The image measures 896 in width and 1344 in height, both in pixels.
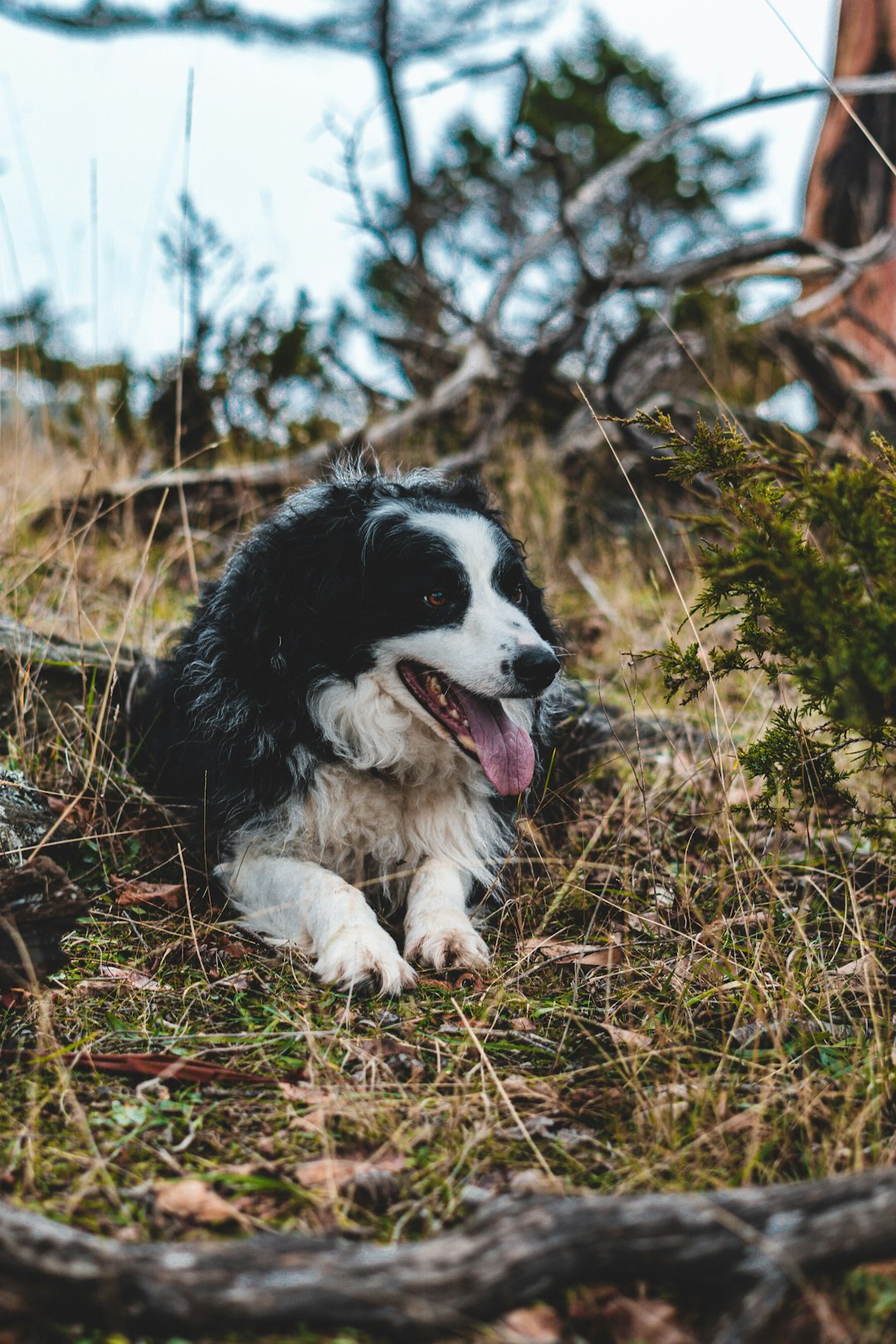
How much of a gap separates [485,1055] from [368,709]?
1249 mm

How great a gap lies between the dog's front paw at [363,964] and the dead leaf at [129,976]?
0.41m

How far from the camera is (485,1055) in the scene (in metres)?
2.11

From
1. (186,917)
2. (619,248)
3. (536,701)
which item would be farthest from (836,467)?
(619,248)

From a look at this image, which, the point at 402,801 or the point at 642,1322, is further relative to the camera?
the point at 402,801

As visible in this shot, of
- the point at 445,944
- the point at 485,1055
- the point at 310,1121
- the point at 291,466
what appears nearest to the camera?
the point at 310,1121

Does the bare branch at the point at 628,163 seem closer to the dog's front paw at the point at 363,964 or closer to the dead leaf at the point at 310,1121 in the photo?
the dog's front paw at the point at 363,964

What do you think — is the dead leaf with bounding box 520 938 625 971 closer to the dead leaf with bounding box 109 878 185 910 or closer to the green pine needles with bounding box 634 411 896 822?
the green pine needles with bounding box 634 411 896 822

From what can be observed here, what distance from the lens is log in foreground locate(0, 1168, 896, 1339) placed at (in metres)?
1.12

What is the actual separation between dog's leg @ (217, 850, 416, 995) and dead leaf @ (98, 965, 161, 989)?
30 centimetres

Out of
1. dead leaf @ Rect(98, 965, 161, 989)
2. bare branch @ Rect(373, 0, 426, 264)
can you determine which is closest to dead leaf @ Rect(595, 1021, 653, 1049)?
dead leaf @ Rect(98, 965, 161, 989)

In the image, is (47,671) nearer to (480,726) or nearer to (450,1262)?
(480,726)

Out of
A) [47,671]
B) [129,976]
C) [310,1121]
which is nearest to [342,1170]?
[310,1121]

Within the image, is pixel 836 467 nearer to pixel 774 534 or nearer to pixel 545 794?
pixel 774 534

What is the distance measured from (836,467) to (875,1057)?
1.17m
